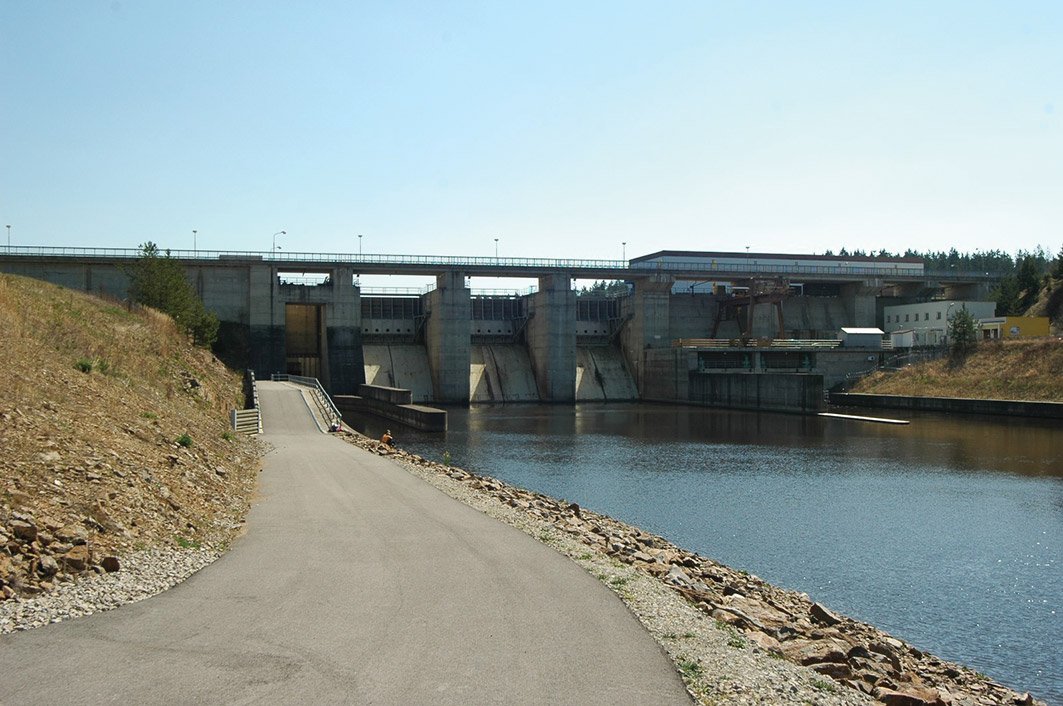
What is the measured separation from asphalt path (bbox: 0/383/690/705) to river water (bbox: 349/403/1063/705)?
6.53 metres

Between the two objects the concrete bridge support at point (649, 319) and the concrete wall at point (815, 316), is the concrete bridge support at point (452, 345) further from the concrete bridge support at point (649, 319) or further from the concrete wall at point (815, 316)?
the concrete wall at point (815, 316)

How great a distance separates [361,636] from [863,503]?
19.7 m

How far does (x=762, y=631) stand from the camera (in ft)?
38.5

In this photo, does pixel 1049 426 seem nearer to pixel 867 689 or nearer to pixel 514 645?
pixel 867 689

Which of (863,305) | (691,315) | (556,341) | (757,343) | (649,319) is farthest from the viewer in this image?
(863,305)

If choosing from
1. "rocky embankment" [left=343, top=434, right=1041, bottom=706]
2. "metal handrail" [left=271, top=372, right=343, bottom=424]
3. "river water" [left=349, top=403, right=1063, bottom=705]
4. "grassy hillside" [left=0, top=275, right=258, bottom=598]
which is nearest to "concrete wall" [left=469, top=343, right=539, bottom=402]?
"metal handrail" [left=271, top=372, right=343, bottom=424]

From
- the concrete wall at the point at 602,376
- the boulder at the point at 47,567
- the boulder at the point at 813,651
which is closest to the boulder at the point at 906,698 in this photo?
the boulder at the point at 813,651

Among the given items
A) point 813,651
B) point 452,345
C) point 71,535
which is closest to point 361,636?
point 71,535

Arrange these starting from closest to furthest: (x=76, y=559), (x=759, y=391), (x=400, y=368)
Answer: (x=76, y=559)
(x=759, y=391)
(x=400, y=368)

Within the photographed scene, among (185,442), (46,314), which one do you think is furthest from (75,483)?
(46,314)

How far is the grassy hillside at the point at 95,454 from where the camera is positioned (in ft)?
35.6

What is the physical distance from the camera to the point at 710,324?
7550 cm

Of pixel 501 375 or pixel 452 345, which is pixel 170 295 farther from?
pixel 501 375

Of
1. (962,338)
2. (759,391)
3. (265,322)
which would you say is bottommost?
(759,391)
